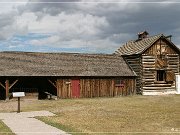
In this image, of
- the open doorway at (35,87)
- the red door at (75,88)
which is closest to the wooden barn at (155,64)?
the red door at (75,88)

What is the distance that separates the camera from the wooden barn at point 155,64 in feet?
132

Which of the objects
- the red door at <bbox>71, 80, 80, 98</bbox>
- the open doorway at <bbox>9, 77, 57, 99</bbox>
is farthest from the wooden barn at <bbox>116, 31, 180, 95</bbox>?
the open doorway at <bbox>9, 77, 57, 99</bbox>

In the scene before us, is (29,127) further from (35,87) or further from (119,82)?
(119,82)

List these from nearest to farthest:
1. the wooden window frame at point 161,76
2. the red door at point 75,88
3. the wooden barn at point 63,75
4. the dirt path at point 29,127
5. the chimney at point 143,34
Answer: the dirt path at point 29,127 < the wooden barn at point 63,75 < the red door at point 75,88 < the wooden window frame at point 161,76 < the chimney at point 143,34

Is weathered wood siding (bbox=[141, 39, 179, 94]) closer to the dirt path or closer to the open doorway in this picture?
the open doorway

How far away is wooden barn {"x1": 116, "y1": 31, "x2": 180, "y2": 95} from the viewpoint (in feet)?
132

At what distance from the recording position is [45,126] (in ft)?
54.2

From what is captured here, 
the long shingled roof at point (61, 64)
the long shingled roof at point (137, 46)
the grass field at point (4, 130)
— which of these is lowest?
the grass field at point (4, 130)

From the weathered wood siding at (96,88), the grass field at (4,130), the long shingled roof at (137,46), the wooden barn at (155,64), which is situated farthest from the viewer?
the long shingled roof at (137,46)

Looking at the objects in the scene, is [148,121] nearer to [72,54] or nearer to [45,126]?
[45,126]

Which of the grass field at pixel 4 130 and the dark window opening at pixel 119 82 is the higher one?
the dark window opening at pixel 119 82

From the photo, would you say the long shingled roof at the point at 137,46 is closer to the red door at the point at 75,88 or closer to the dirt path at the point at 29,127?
the red door at the point at 75,88

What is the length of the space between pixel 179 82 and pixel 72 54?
43.0 ft

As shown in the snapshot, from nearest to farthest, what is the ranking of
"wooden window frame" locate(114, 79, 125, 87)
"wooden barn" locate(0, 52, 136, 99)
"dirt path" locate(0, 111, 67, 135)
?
"dirt path" locate(0, 111, 67, 135), "wooden barn" locate(0, 52, 136, 99), "wooden window frame" locate(114, 79, 125, 87)
